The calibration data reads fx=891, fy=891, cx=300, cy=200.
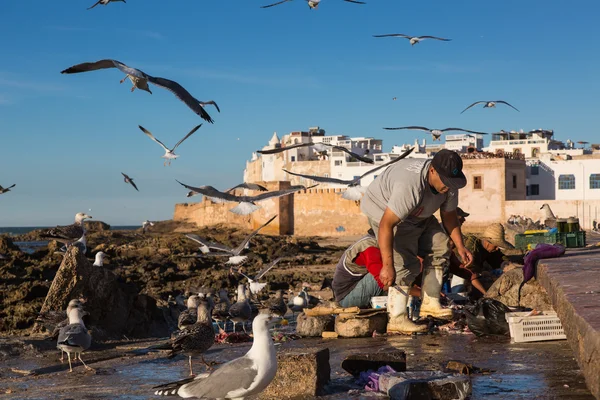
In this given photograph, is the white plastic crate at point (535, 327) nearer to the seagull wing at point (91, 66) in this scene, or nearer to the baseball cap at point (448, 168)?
the baseball cap at point (448, 168)

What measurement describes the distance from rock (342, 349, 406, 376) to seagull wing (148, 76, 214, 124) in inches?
136

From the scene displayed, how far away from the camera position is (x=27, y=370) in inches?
300

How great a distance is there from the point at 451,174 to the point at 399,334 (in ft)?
5.60

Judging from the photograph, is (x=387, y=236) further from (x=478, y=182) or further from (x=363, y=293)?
(x=478, y=182)

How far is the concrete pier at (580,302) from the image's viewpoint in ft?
13.7

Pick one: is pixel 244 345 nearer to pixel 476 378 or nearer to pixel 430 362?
pixel 430 362

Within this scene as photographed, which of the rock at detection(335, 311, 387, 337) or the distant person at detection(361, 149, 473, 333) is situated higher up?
the distant person at detection(361, 149, 473, 333)

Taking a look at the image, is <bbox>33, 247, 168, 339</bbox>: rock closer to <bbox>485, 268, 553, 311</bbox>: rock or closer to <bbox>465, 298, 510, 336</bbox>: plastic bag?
<bbox>485, 268, 553, 311</bbox>: rock

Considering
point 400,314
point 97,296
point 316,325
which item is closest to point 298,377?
point 400,314

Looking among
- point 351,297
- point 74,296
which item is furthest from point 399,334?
point 74,296

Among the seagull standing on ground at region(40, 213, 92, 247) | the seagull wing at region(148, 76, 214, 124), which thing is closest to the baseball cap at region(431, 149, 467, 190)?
the seagull wing at region(148, 76, 214, 124)

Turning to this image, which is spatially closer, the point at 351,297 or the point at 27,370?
the point at 27,370

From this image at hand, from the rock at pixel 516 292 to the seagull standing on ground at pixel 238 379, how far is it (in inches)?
157

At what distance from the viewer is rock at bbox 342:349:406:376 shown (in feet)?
18.1
